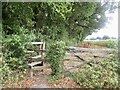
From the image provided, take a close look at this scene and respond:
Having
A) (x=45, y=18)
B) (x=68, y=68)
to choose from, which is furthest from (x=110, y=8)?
(x=68, y=68)

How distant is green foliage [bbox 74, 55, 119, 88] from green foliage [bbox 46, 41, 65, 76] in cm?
35

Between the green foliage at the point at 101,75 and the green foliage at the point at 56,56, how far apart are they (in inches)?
13.6

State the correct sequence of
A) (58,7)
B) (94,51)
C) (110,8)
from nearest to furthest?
(58,7), (94,51), (110,8)

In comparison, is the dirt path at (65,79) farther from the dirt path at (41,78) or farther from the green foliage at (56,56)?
the green foliage at (56,56)

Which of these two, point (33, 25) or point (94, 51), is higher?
point (33, 25)

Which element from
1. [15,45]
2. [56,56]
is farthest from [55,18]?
[56,56]

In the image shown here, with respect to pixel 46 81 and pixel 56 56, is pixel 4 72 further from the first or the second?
pixel 56 56

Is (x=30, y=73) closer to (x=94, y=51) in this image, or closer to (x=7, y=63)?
(x=7, y=63)

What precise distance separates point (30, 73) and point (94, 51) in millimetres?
1355

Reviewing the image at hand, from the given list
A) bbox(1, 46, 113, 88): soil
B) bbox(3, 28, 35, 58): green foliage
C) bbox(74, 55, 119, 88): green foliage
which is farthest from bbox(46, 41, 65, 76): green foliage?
bbox(3, 28, 35, 58): green foliage

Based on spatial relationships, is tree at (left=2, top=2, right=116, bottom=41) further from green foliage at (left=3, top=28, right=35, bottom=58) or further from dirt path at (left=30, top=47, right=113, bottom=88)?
dirt path at (left=30, top=47, right=113, bottom=88)

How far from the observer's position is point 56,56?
3965mm

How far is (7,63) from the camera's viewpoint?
4.21 meters

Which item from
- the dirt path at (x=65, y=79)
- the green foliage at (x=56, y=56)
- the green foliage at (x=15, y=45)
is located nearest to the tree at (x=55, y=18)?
the green foliage at (x=15, y=45)
